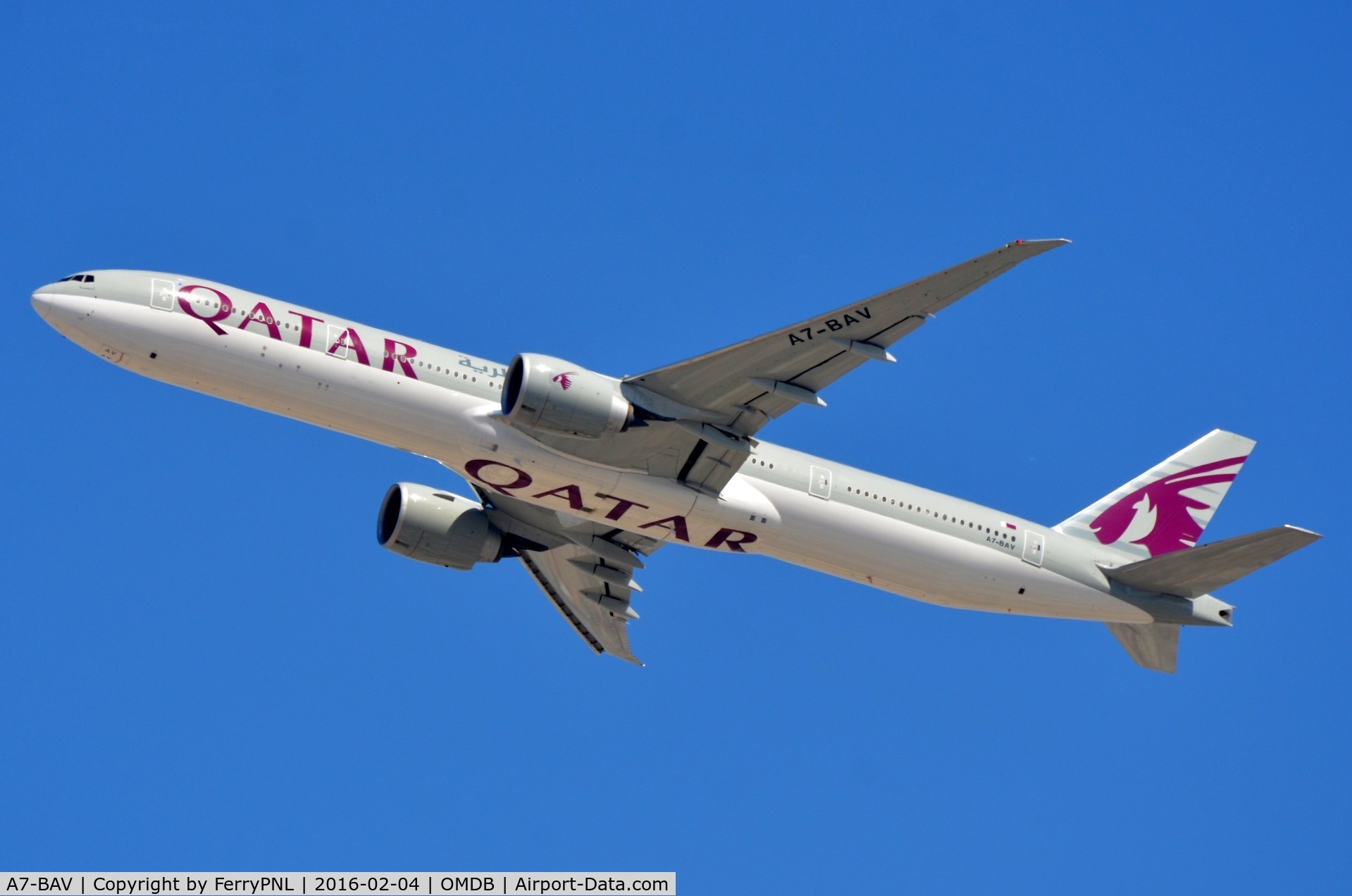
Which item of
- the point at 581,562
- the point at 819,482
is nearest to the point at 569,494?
the point at 819,482

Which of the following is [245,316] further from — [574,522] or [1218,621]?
[1218,621]

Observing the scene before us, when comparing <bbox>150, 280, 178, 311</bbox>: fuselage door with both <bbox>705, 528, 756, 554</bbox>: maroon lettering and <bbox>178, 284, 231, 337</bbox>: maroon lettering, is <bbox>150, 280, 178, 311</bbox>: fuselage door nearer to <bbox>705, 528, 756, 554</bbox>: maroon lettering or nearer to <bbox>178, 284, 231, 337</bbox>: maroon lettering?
<bbox>178, 284, 231, 337</bbox>: maroon lettering

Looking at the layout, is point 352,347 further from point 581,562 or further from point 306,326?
point 581,562

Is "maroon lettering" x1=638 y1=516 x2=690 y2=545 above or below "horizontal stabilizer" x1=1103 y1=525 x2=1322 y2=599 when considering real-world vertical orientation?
above

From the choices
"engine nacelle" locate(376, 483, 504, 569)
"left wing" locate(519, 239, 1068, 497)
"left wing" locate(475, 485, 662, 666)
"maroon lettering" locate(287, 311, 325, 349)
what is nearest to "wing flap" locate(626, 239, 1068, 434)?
"left wing" locate(519, 239, 1068, 497)

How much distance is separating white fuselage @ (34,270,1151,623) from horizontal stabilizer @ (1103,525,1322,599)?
106cm

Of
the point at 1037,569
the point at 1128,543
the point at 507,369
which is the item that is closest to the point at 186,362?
the point at 507,369

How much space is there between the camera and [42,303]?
107 feet

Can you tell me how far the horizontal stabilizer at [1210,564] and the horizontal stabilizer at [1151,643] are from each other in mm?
299

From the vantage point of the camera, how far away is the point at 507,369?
33531 mm

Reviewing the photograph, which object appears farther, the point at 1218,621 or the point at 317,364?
the point at 1218,621

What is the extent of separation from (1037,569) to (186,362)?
69.9ft

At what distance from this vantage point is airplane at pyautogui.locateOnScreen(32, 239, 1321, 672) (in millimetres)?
32688

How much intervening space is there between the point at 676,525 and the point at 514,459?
180 inches
